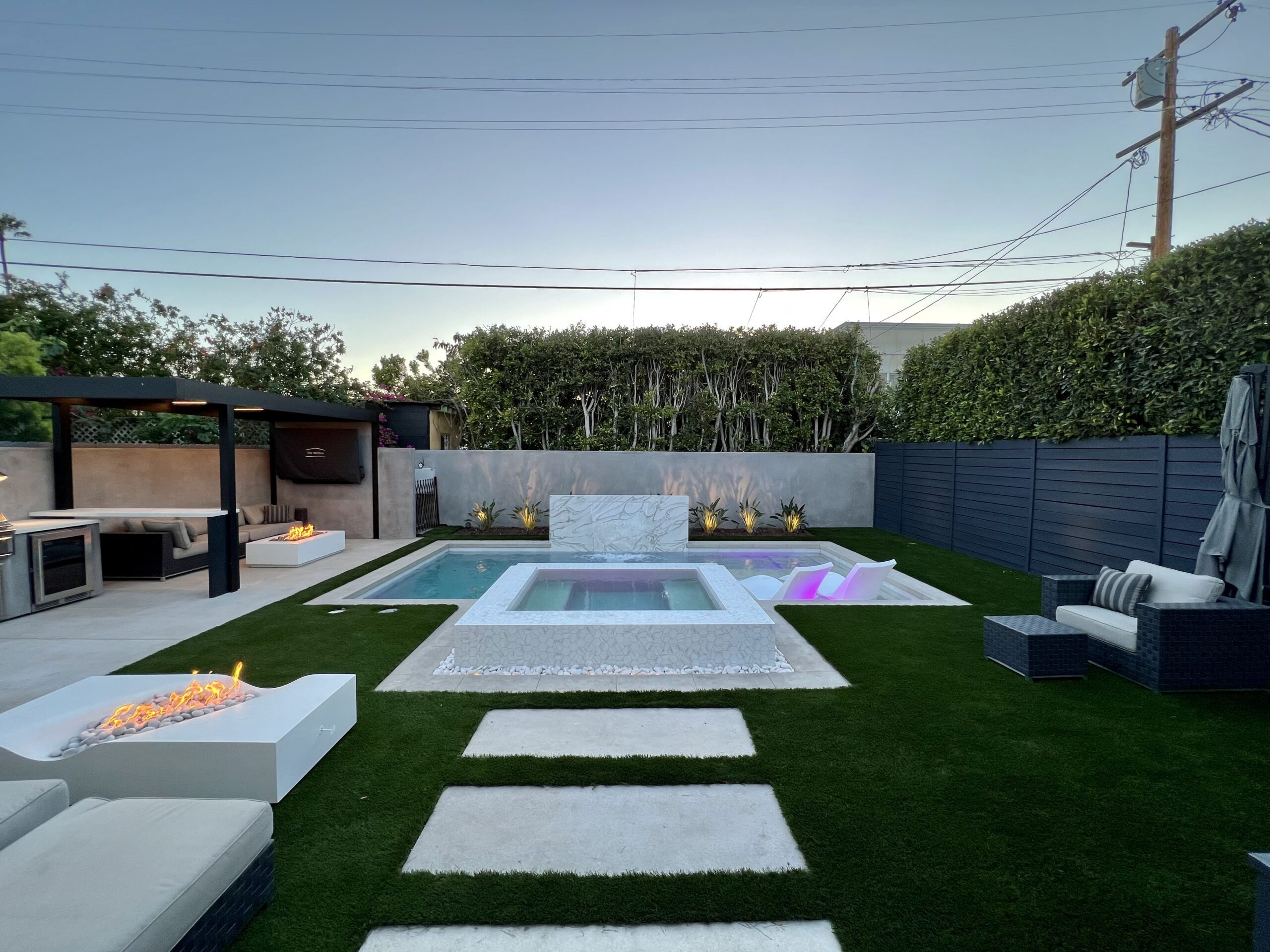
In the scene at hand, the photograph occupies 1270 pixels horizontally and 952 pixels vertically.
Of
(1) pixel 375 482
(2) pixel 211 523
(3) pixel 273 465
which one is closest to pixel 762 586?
(2) pixel 211 523

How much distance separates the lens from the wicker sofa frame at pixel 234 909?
1654 millimetres

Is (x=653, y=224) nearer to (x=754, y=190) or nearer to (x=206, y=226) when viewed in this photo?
(x=754, y=190)

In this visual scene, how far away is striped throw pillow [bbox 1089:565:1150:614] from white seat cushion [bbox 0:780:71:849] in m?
6.30

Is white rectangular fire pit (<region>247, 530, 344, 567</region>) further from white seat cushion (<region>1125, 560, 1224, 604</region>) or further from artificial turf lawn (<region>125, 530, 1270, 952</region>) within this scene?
white seat cushion (<region>1125, 560, 1224, 604</region>)

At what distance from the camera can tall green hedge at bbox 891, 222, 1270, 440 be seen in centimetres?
528

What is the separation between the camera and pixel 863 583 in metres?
6.79

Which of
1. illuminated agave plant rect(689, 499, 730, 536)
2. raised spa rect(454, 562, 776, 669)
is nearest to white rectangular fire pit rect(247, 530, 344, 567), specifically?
raised spa rect(454, 562, 776, 669)

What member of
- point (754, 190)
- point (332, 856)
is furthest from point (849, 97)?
point (332, 856)

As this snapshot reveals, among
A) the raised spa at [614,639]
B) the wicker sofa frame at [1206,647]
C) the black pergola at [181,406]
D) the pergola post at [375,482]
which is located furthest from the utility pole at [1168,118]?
the pergola post at [375,482]

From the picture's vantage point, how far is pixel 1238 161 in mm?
9219

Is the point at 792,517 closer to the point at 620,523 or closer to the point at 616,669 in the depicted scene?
the point at 620,523

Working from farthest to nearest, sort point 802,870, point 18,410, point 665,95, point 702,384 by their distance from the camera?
point 702,384 → point 665,95 → point 18,410 → point 802,870

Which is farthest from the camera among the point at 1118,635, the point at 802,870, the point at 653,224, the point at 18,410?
the point at 653,224

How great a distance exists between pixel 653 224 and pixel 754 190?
2.15 metres
